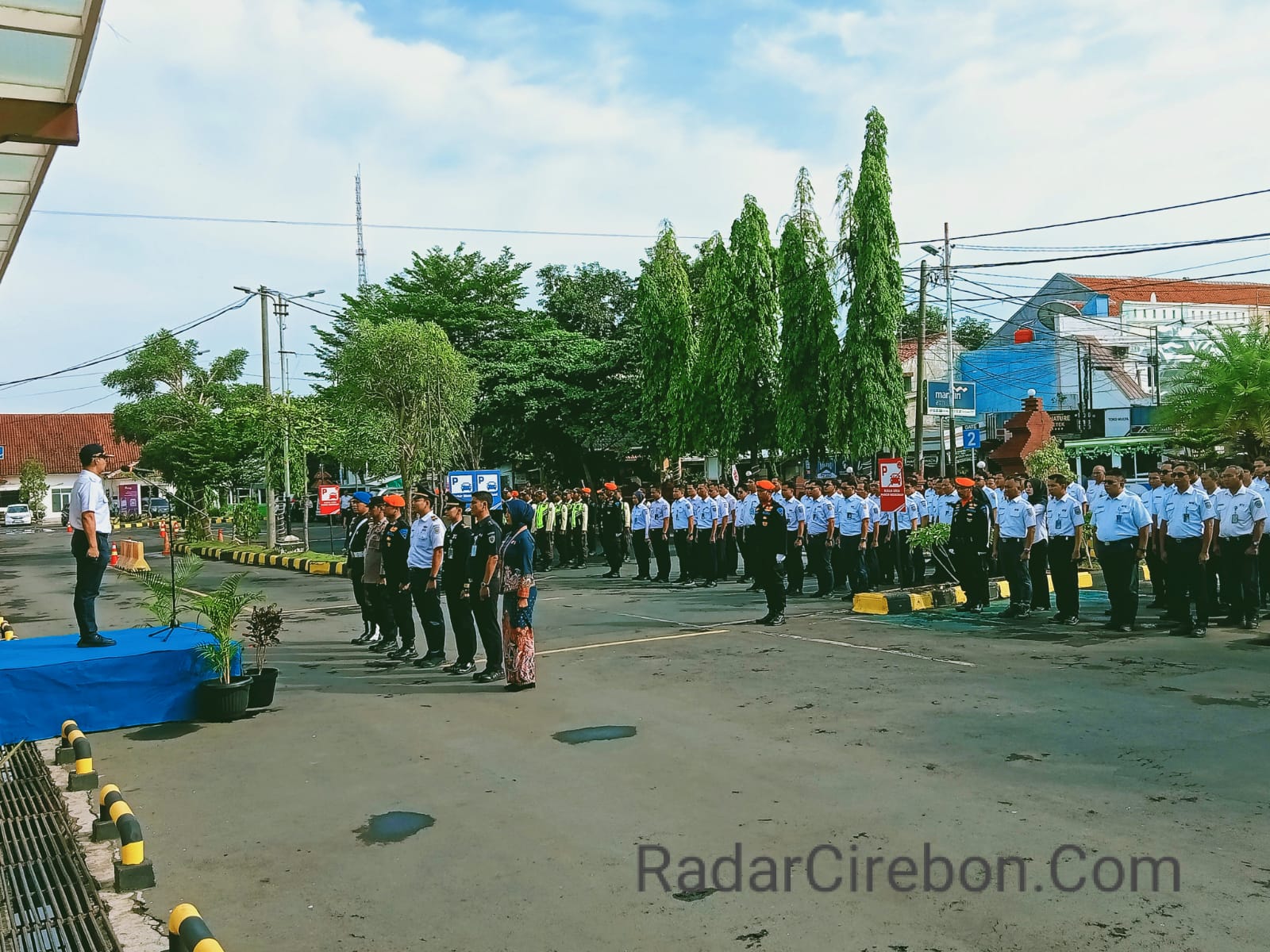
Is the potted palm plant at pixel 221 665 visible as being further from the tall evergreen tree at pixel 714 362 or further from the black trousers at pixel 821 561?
the tall evergreen tree at pixel 714 362

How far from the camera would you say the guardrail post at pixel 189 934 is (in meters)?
3.67

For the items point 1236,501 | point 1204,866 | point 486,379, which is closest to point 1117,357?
point 486,379

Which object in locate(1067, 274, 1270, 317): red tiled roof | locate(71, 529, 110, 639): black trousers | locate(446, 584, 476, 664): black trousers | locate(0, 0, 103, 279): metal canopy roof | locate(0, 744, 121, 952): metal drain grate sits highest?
locate(1067, 274, 1270, 317): red tiled roof

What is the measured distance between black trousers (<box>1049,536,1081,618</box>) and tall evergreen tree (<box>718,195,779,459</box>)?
15.3 metres

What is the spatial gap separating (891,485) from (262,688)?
9.76 meters

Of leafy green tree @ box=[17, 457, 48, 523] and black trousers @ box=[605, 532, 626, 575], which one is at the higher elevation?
leafy green tree @ box=[17, 457, 48, 523]

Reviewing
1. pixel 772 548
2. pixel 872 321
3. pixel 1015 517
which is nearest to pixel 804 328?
pixel 872 321

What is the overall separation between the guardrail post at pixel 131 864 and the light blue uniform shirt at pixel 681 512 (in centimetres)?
1422

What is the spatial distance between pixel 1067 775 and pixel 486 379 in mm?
29170

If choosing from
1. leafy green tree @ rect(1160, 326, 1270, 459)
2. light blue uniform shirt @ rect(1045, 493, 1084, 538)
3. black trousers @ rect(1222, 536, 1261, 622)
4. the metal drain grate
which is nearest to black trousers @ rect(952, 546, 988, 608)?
light blue uniform shirt @ rect(1045, 493, 1084, 538)

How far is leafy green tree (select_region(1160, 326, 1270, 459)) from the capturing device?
2395 cm

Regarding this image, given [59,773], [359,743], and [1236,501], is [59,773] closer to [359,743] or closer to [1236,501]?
[359,743]

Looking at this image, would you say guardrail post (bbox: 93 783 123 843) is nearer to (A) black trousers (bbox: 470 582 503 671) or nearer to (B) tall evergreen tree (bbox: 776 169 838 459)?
(A) black trousers (bbox: 470 582 503 671)

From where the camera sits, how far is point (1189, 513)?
11.9 meters
